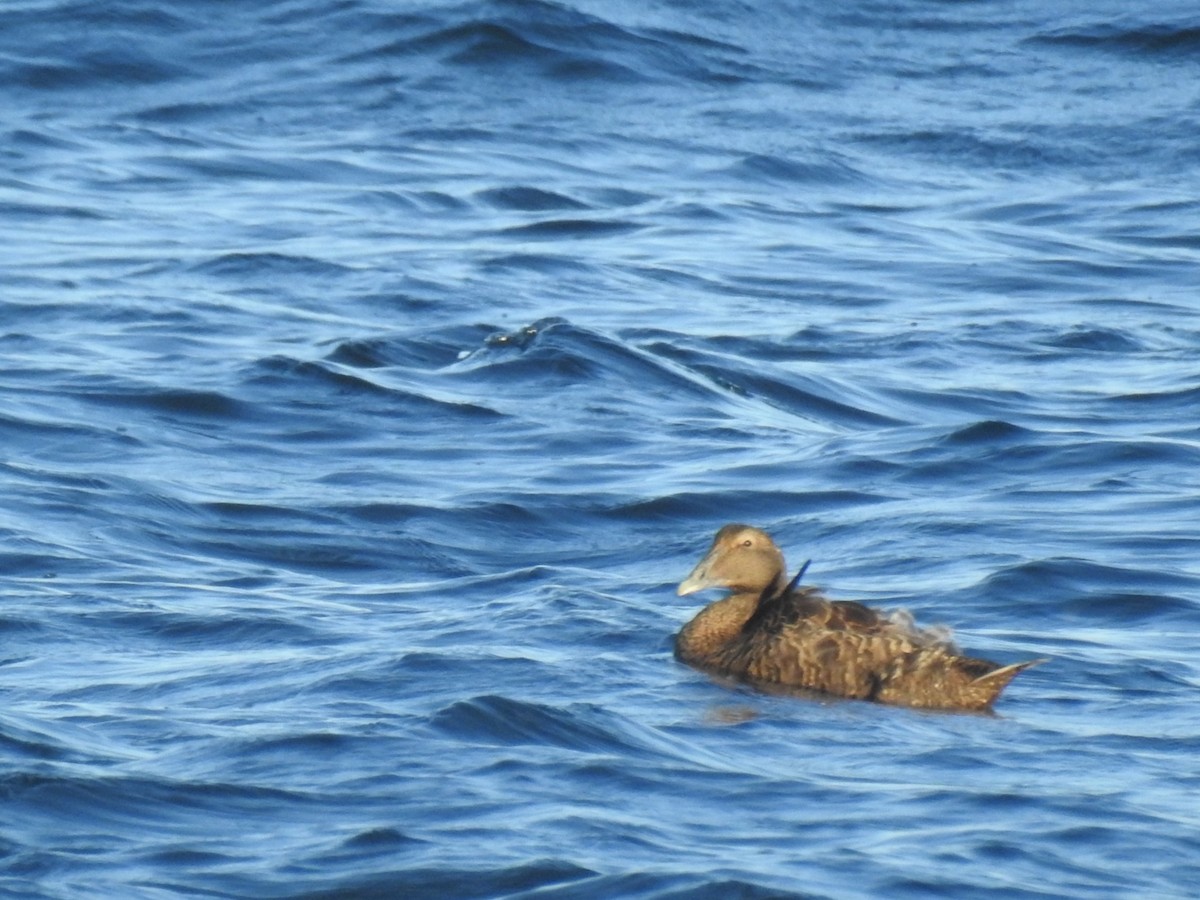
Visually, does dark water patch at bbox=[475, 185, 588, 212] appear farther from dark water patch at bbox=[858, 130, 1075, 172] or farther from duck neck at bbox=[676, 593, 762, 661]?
duck neck at bbox=[676, 593, 762, 661]

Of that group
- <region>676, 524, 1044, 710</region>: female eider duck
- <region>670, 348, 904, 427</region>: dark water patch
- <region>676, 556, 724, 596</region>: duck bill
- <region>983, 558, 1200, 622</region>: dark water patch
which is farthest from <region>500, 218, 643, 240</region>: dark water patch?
<region>676, 556, 724, 596</region>: duck bill

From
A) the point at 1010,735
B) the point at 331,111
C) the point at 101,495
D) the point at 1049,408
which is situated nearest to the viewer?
the point at 1010,735

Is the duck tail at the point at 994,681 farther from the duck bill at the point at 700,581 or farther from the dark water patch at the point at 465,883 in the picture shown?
the dark water patch at the point at 465,883

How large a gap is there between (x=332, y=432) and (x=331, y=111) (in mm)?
9613

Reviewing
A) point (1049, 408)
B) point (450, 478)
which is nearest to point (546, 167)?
point (1049, 408)

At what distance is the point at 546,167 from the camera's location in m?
21.1

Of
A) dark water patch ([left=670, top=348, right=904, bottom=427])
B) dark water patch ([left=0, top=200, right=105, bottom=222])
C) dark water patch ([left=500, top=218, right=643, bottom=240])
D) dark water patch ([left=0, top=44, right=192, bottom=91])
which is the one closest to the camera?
dark water patch ([left=670, top=348, right=904, bottom=427])

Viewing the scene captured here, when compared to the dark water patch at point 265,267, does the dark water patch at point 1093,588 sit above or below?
below

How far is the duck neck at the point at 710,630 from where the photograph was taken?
9656 millimetres

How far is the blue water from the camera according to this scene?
23.5 feet

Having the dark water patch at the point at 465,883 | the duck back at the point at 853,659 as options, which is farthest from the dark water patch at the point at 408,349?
the dark water patch at the point at 465,883

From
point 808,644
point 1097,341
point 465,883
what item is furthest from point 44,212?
point 465,883

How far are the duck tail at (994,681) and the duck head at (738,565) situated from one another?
60.5 inches

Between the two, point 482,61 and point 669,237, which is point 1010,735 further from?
point 482,61
